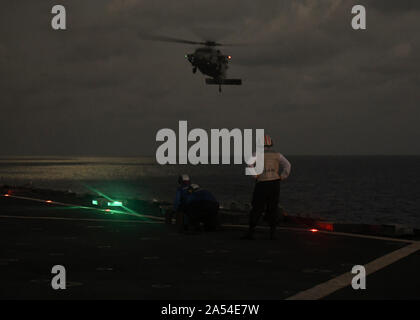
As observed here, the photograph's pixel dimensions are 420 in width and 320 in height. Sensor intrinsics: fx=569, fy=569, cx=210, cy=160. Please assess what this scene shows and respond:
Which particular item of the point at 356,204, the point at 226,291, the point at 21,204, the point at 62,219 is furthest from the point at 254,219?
the point at 356,204

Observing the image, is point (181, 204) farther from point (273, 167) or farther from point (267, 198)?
point (273, 167)

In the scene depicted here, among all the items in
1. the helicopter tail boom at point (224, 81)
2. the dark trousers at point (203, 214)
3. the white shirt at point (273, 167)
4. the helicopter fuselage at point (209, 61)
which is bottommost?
the dark trousers at point (203, 214)

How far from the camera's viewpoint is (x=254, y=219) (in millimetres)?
12688

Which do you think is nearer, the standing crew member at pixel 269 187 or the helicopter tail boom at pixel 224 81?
the standing crew member at pixel 269 187

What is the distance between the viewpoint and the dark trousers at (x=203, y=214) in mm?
13609

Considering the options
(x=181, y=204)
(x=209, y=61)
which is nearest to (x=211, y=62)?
(x=209, y=61)

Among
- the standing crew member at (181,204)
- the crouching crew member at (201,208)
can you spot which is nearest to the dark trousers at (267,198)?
the crouching crew member at (201,208)

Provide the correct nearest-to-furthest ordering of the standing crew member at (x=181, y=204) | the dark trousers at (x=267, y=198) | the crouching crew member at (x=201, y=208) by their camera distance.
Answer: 1. the dark trousers at (x=267, y=198)
2. the crouching crew member at (x=201, y=208)
3. the standing crew member at (x=181, y=204)

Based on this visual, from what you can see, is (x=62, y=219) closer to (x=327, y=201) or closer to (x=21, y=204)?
(x=21, y=204)

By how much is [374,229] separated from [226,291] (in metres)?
7.17

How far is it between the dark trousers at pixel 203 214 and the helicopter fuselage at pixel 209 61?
27377 mm

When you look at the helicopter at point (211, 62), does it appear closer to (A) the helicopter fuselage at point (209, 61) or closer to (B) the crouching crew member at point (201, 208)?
(A) the helicopter fuselage at point (209, 61)

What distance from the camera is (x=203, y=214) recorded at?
1384cm

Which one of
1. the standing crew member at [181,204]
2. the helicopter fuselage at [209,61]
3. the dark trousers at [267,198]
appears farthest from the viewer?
the helicopter fuselage at [209,61]
